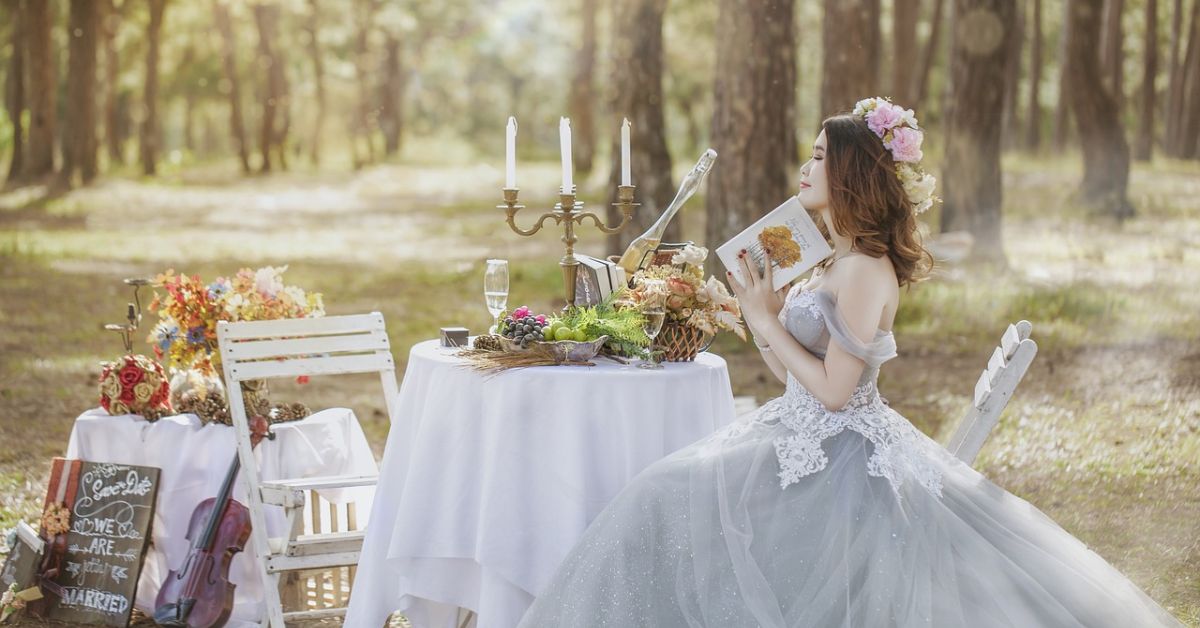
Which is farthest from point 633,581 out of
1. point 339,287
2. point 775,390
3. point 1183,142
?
point 1183,142

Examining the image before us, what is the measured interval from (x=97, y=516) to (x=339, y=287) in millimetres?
10917

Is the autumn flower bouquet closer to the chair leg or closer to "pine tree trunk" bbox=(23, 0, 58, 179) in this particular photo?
the chair leg

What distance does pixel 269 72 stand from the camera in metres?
38.4

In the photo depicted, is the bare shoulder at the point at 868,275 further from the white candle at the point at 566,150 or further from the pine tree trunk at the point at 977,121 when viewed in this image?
the pine tree trunk at the point at 977,121

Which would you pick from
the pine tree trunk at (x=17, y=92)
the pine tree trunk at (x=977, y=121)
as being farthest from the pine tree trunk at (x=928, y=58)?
the pine tree trunk at (x=17, y=92)

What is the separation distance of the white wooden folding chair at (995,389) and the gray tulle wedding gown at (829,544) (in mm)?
326

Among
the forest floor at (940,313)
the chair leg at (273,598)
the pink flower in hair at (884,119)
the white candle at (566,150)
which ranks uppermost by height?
the pink flower in hair at (884,119)

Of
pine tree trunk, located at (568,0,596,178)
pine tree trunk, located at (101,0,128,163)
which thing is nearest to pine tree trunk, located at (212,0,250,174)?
pine tree trunk, located at (101,0,128,163)

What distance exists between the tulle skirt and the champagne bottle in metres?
1.01

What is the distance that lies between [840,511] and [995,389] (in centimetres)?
88

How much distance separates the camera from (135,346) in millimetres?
12141

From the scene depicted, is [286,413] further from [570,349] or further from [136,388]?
[570,349]

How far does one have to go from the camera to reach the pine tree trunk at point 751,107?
448 inches

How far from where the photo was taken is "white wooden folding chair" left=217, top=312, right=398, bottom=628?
196 inches
